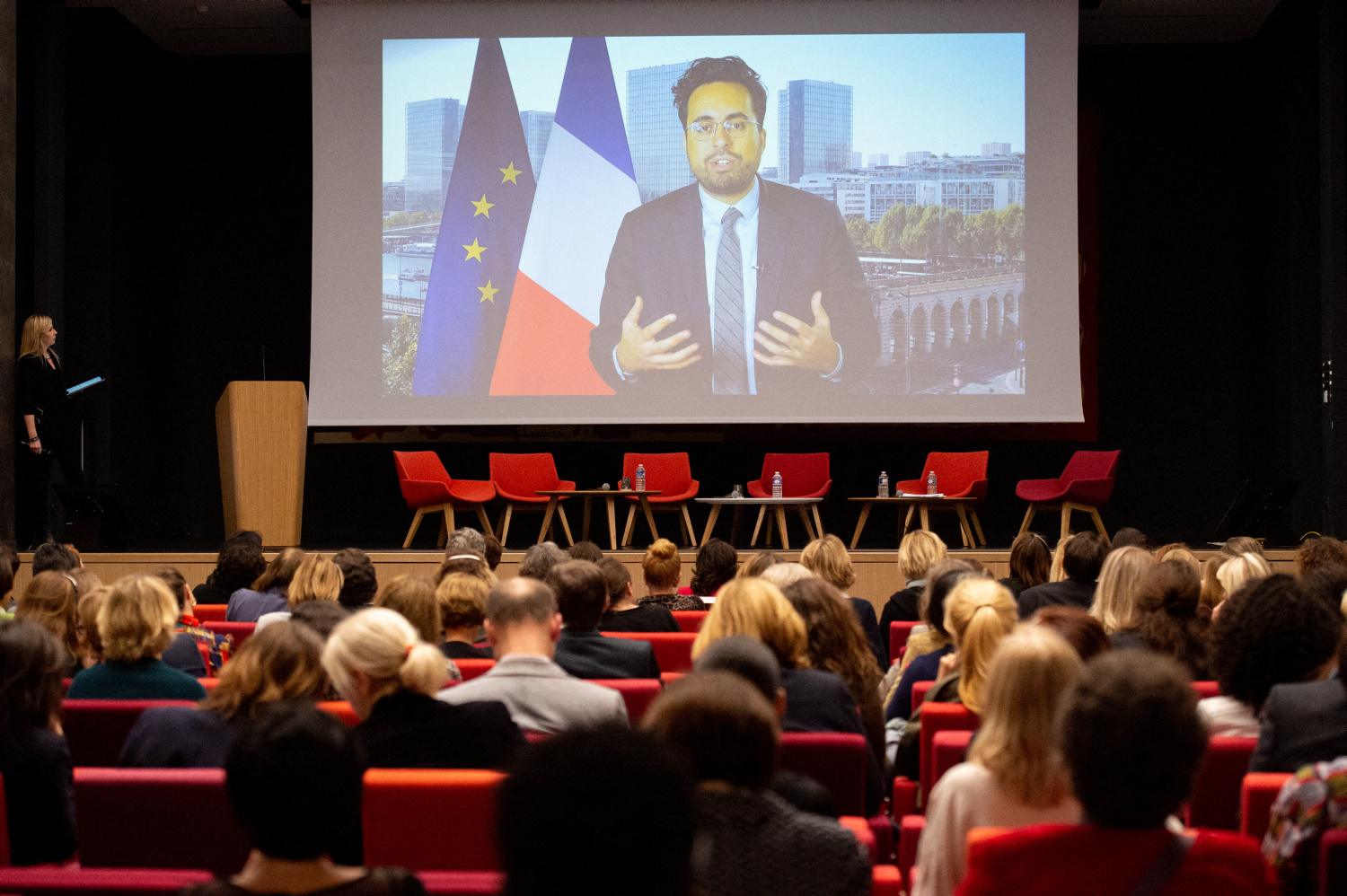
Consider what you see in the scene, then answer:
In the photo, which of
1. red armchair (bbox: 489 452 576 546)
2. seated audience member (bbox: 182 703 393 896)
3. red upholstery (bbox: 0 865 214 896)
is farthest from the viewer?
red armchair (bbox: 489 452 576 546)

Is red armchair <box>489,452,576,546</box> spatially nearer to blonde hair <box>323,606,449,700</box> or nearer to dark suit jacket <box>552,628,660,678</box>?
dark suit jacket <box>552,628,660,678</box>

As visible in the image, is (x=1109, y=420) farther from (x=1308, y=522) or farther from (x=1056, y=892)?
(x=1056, y=892)

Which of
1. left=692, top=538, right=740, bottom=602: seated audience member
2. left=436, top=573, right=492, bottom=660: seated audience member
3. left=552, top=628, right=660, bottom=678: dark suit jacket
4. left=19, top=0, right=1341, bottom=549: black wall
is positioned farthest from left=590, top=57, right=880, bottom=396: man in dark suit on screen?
left=552, top=628, right=660, bottom=678: dark suit jacket

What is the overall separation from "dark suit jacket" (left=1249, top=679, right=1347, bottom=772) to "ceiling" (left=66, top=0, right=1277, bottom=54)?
8075 millimetres

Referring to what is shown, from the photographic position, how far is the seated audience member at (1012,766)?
1572 millimetres

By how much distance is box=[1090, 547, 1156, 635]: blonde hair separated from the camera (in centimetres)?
317

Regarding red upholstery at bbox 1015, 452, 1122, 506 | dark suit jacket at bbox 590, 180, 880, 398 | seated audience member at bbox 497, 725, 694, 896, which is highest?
dark suit jacket at bbox 590, 180, 880, 398

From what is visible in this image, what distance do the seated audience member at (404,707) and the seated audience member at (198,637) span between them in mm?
1149

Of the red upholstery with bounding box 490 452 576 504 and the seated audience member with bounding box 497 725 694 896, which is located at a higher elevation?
the red upholstery with bounding box 490 452 576 504

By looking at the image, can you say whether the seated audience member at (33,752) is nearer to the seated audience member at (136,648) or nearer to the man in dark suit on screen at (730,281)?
the seated audience member at (136,648)

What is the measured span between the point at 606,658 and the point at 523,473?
569 cm

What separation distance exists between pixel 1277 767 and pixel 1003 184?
7.56 metres

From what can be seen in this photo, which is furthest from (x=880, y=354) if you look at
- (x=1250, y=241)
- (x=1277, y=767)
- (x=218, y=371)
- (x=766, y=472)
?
(x=1277, y=767)

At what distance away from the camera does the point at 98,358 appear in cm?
923
